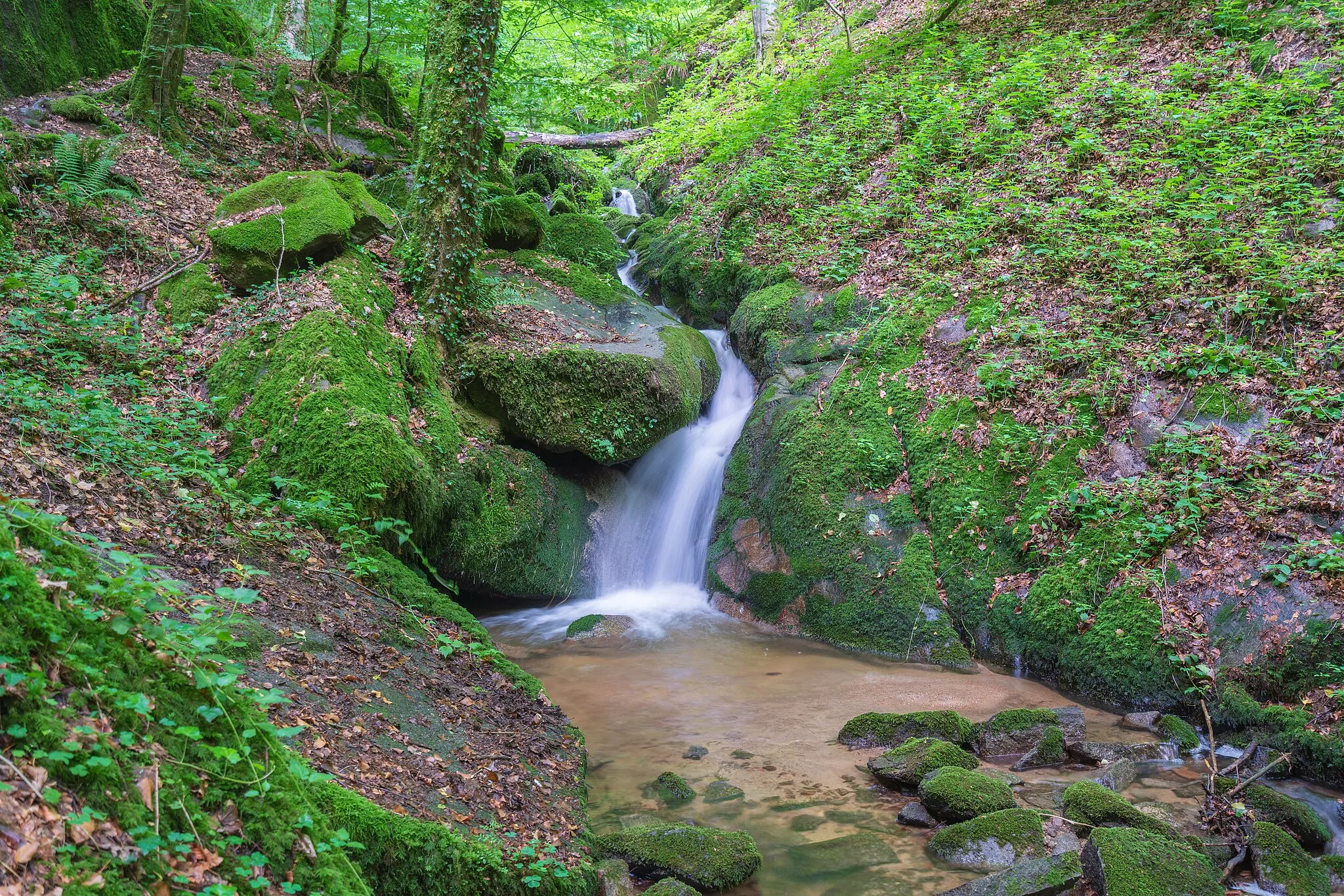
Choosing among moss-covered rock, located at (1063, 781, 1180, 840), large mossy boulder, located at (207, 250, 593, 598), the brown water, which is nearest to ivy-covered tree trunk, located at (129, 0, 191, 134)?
large mossy boulder, located at (207, 250, 593, 598)

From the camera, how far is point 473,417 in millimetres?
8734

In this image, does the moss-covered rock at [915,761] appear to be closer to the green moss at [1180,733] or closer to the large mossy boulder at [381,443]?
the green moss at [1180,733]

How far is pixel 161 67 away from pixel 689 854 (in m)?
11.3

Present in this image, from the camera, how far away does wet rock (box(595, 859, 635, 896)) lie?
3896 millimetres

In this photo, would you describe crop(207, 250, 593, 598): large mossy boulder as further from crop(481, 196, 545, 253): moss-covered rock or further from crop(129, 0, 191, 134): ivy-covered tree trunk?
crop(129, 0, 191, 134): ivy-covered tree trunk

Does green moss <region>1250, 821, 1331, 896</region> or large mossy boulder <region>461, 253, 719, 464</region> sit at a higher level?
large mossy boulder <region>461, 253, 719, 464</region>

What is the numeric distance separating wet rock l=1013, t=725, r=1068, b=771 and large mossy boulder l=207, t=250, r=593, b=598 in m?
5.06

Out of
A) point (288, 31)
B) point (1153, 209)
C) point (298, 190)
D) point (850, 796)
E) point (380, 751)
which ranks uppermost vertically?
point (288, 31)

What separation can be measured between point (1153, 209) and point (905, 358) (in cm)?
303

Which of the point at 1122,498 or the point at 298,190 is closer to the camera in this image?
the point at 1122,498

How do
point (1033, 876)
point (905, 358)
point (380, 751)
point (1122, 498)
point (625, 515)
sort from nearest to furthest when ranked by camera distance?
point (380, 751) → point (1033, 876) → point (1122, 498) → point (905, 358) → point (625, 515)

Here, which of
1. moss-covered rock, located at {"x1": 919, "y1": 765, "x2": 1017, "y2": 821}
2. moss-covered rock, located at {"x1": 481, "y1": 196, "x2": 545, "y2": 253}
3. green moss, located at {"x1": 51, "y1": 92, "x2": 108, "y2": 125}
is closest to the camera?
moss-covered rock, located at {"x1": 919, "y1": 765, "x2": 1017, "y2": 821}

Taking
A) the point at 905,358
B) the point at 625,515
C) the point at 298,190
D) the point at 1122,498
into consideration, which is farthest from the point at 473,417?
the point at 1122,498

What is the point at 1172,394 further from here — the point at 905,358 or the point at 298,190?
the point at 298,190
